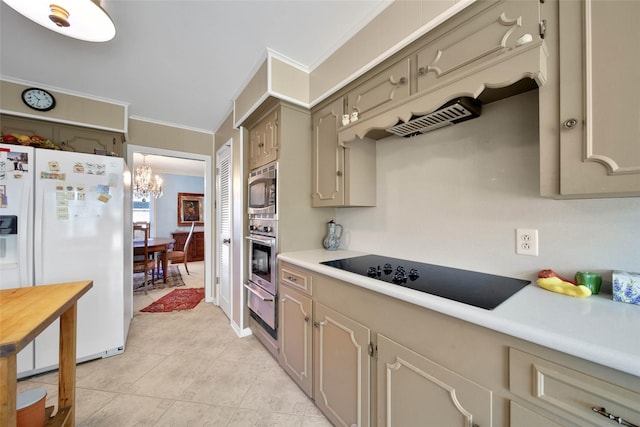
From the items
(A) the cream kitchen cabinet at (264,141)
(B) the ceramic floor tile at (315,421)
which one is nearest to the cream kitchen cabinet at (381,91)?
(A) the cream kitchen cabinet at (264,141)

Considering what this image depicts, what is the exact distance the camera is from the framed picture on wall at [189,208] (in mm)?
6684

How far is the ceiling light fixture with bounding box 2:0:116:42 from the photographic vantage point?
3.75 feet

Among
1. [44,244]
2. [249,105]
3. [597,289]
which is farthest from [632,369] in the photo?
[44,244]

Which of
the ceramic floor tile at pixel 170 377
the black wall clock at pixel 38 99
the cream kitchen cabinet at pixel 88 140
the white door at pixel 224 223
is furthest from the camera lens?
the white door at pixel 224 223

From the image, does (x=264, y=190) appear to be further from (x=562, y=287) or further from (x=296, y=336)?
(x=562, y=287)

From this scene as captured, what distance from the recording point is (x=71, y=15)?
3.95ft

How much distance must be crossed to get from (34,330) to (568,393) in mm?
1623

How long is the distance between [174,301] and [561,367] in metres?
3.99

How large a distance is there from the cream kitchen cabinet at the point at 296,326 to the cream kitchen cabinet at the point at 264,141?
3.25 ft

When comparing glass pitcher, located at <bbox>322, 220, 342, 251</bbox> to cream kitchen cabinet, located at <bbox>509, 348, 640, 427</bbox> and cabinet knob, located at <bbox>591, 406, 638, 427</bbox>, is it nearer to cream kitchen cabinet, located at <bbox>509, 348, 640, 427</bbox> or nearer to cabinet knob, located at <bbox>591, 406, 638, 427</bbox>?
cream kitchen cabinet, located at <bbox>509, 348, 640, 427</bbox>

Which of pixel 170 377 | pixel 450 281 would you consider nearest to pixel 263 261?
pixel 170 377

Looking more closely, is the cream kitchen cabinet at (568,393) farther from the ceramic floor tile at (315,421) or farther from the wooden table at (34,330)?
the wooden table at (34,330)

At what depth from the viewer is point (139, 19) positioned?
152 cm

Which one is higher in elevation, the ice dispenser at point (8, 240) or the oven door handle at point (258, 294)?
the ice dispenser at point (8, 240)
